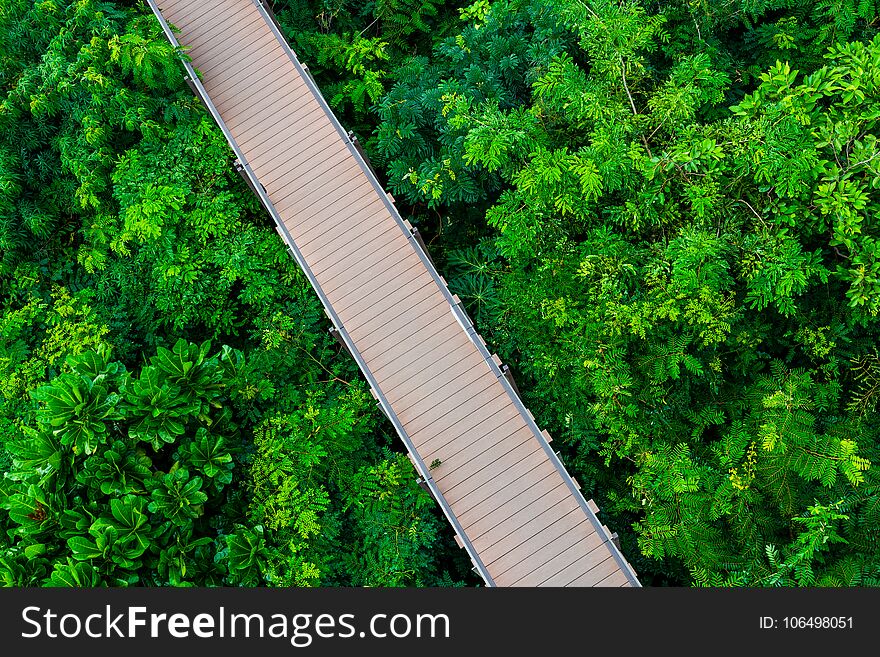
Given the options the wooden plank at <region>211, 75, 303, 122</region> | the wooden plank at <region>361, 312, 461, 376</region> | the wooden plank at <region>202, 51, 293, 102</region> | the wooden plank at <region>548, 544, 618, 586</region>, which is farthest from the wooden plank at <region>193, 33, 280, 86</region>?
the wooden plank at <region>548, 544, 618, 586</region>

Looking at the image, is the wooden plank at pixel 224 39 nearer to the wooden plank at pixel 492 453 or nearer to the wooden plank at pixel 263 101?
the wooden plank at pixel 263 101

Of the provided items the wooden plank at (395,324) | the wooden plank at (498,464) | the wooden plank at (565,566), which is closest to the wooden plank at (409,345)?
the wooden plank at (395,324)

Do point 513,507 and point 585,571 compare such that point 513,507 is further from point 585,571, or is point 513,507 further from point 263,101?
point 263,101

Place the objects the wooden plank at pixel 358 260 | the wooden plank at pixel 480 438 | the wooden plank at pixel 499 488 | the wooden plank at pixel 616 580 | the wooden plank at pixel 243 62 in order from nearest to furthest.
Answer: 1. the wooden plank at pixel 616 580
2. the wooden plank at pixel 499 488
3. the wooden plank at pixel 480 438
4. the wooden plank at pixel 358 260
5. the wooden plank at pixel 243 62

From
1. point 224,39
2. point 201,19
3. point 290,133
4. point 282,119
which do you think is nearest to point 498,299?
point 290,133

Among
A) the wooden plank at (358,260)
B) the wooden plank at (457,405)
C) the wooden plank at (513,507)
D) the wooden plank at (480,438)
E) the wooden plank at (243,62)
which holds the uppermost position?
the wooden plank at (243,62)

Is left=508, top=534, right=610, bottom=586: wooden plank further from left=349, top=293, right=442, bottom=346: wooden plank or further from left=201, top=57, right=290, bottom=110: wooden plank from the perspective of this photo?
left=201, top=57, right=290, bottom=110: wooden plank

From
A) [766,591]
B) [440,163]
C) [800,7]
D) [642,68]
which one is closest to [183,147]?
[440,163]

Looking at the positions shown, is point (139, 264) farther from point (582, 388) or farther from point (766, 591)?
point (766, 591)
